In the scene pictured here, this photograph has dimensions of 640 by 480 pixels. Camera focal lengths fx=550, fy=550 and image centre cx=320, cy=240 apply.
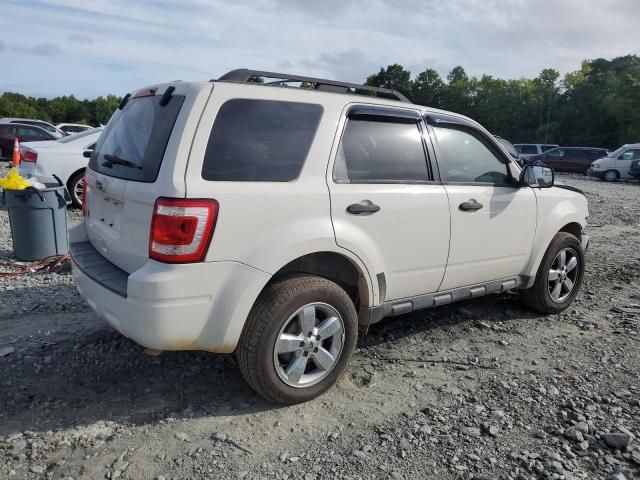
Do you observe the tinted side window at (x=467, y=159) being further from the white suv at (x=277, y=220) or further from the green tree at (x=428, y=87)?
the green tree at (x=428, y=87)

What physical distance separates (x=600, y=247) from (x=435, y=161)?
5596mm

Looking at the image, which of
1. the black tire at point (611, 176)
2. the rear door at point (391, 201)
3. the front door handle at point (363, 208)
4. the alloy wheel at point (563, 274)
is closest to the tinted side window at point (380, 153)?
the rear door at point (391, 201)

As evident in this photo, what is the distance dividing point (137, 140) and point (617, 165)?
26.3 metres

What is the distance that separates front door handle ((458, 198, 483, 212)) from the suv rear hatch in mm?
2039

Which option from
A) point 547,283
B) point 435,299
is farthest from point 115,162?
point 547,283

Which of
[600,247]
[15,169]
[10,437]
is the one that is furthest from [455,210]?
[600,247]

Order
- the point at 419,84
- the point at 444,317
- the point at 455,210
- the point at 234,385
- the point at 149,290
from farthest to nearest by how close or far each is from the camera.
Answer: the point at 419,84, the point at 444,317, the point at 455,210, the point at 234,385, the point at 149,290

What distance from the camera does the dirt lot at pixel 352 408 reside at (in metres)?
2.82

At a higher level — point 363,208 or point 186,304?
point 363,208

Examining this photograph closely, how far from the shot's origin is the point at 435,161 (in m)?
4.04

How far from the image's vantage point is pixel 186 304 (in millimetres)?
2877

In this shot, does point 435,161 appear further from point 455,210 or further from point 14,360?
point 14,360

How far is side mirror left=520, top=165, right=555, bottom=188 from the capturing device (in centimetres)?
452

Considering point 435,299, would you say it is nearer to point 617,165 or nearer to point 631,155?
point 617,165
